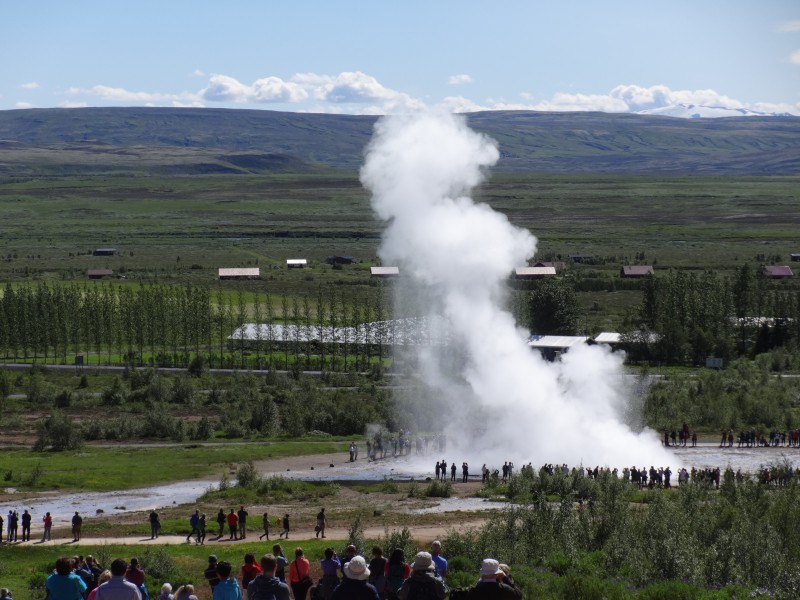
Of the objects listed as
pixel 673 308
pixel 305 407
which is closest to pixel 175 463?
pixel 305 407

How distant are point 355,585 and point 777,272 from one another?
13602cm

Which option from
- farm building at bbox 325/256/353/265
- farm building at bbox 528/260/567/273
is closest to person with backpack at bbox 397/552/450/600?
farm building at bbox 528/260/567/273

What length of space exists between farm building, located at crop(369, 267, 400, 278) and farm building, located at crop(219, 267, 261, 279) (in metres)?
14.7

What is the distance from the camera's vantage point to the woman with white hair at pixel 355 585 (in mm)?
16109

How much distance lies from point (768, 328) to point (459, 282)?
1555 inches

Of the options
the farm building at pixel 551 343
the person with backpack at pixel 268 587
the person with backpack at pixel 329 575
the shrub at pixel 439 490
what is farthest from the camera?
the farm building at pixel 551 343

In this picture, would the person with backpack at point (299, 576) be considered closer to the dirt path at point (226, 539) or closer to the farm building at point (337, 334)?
the dirt path at point (226, 539)

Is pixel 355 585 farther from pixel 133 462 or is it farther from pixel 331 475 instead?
pixel 133 462

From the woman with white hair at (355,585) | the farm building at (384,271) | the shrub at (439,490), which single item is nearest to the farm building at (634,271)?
the farm building at (384,271)

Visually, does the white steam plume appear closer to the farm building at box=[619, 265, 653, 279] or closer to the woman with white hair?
the woman with white hair

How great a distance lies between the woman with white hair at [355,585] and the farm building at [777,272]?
131 m

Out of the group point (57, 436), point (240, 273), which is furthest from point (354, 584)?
point (240, 273)

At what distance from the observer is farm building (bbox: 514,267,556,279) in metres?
140

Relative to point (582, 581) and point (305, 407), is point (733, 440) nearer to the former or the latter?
point (305, 407)
